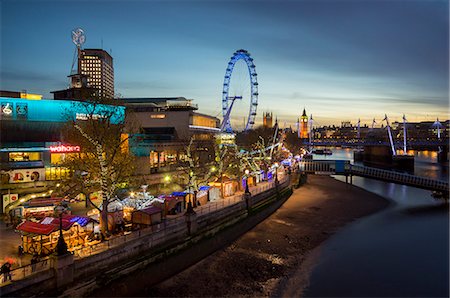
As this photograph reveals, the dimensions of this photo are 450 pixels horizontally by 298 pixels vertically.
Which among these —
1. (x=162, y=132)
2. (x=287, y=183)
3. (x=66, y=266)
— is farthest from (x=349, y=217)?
(x=162, y=132)

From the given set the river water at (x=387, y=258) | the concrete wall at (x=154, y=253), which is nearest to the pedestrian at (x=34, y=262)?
the concrete wall at (x=154, y=253)

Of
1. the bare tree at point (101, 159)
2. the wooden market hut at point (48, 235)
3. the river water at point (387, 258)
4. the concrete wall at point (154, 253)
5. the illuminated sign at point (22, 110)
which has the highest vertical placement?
the illuminated sign at point (22, 110)

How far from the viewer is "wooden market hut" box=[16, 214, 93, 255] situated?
1930 cm

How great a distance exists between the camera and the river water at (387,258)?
21.7 meters

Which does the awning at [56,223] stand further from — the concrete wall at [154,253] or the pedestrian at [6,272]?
the pedestrian at [6,272]

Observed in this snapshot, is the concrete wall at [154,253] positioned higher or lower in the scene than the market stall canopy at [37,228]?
lower

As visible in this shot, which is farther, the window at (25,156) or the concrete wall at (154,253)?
the window at (25,156)

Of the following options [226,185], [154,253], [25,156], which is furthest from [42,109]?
[154,253]

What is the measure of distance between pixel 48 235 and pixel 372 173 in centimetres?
5054

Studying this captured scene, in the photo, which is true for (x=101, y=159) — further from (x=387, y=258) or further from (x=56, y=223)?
(x=387, y=258)

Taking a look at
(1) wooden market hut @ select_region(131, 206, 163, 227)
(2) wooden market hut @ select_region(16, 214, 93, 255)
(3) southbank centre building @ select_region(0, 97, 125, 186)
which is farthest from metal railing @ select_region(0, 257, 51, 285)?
(3) southbank centre building @ select_region(0, 97, 125, 186)

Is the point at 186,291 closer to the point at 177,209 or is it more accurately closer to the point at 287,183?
the point at 177,209

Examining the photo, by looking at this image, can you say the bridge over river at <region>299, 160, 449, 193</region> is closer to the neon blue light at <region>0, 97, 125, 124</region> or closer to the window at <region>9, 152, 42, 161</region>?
the neon blue light at <region>0, 97, 125, 124</region>

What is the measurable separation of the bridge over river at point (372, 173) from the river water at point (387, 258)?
785 cm
